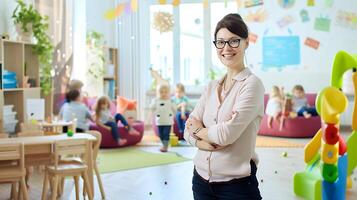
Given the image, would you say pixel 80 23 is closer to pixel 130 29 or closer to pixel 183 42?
pixel 130 29

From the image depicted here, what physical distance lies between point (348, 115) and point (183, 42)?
3.93 m

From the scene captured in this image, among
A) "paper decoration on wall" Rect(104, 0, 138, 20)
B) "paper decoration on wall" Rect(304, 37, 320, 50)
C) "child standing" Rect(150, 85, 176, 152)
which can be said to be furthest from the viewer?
"paper decoration on wall" Rect(104, 0, 138, 20)

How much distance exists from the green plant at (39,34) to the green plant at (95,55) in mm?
2082

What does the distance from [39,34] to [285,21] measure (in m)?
5.58

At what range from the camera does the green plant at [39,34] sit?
680cm

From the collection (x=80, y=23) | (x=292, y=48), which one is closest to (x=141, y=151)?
(x=80, y=23)

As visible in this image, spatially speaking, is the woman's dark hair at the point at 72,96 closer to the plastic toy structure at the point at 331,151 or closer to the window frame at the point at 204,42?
the plastic toy structure at the point at 331,151

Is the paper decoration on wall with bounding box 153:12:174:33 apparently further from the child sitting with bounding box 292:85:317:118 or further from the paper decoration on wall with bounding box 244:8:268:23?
the child sitting with bounding box 292:85:317:118

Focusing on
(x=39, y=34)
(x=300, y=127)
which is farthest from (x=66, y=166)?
(x=300, y=127)

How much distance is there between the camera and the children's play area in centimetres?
214

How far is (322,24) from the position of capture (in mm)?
10117

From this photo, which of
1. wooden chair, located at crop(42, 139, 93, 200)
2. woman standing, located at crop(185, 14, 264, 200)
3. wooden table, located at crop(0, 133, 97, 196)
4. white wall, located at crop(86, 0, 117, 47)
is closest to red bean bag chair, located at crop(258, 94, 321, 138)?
white wall, located at crop(86, 0, 117, 47)

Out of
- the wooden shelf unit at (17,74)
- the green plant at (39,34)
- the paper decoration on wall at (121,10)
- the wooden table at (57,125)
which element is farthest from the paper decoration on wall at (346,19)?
the wooden shelf unit at (17,74)

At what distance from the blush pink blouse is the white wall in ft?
26.7
